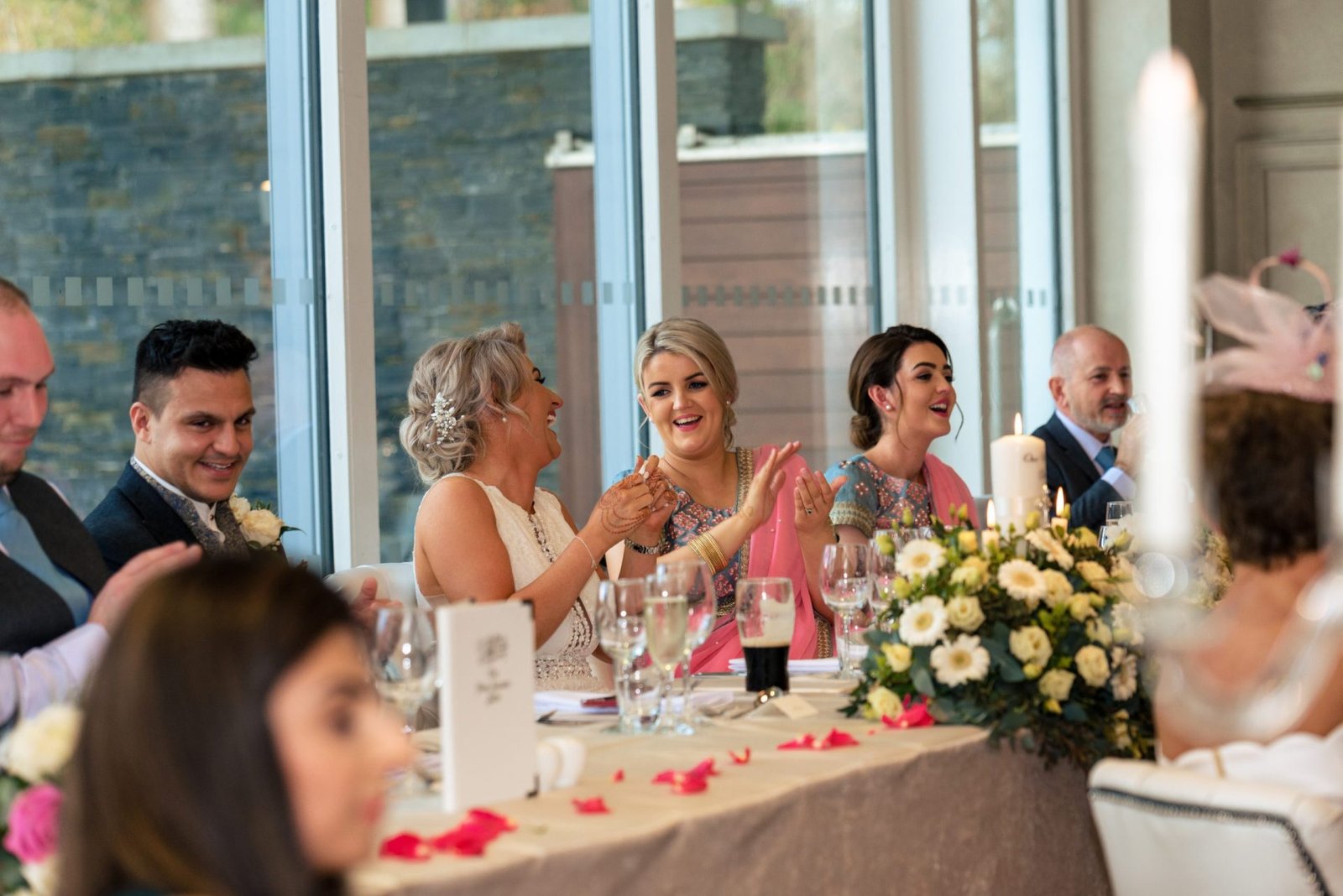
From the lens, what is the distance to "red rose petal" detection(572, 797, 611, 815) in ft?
5.88

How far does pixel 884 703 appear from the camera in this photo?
2439 millimetres

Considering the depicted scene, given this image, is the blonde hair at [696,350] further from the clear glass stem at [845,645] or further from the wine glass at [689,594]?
the wine glass at [689,594]

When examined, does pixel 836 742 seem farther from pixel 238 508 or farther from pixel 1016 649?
pixel 238 508

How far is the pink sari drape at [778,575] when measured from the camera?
3.59m

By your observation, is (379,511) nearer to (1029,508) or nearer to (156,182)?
(156,182)

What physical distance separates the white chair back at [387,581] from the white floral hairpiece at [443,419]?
284 mm

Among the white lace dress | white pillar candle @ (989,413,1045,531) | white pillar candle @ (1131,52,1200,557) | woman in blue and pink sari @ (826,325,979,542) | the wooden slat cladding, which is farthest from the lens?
the wooden slat cladding

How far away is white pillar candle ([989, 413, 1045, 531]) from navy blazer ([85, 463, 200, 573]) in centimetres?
140

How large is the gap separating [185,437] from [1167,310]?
2.39 m

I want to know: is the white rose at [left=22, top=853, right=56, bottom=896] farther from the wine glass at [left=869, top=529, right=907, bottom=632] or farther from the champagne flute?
the wine glass at [left=869, top=529, right=907, bottom=632]

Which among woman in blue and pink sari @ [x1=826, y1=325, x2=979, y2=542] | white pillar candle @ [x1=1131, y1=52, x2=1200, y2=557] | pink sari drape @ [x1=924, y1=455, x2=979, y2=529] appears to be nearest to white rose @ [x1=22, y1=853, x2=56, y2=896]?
white pillar candle @ [x1=1131, y1=52, x2=1200, y2=557]

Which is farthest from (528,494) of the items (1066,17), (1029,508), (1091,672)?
(1066,17)

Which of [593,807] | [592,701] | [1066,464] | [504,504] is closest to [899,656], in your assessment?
[592,701]

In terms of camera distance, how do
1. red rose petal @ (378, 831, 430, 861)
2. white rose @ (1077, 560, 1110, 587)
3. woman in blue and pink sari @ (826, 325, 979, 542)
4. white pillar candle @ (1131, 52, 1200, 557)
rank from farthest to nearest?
woman in blue and pink sari @ (826, 325, 979, 542), white rose @ (1077, 560, 1110, 587), red rose petal @ (378, 831, 430, 861), white pillar candle @ (1131, 52, 1200, 557)
